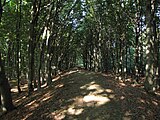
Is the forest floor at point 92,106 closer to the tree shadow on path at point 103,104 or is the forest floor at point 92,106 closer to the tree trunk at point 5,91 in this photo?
the tree shadow on path at point 103,104

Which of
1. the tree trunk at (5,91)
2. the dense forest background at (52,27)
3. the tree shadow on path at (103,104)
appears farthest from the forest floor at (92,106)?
the dense forest background at (52,27)

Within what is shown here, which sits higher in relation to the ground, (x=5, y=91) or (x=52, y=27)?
(x=52, y=27)

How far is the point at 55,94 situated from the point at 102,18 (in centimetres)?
2392

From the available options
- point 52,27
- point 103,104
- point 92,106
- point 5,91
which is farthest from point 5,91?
point 52,27

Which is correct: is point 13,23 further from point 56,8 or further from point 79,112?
point 79,112

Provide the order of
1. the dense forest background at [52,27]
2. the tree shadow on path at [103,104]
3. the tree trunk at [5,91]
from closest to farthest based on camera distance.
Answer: the tree shadow on path at [103,104]
the tree trunk at [5,91]
the dense forest background at [52,27]

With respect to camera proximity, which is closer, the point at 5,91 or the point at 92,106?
the point at 92,106

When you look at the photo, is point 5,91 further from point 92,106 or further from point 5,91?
point 92,106

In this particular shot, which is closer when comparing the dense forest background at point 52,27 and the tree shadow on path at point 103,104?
the tree shadow on path at point 103,104

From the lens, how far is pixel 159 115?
12438mm

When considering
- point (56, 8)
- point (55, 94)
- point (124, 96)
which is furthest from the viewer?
point (56, 8)

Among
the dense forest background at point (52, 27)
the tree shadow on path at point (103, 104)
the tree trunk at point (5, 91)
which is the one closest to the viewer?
the tree shadow on path at point (103, 104)

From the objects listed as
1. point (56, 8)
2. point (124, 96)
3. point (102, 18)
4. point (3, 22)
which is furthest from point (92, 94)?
point (102, 18)

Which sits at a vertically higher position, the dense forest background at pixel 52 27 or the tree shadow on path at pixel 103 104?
the dense forest background at pixel 52 27
